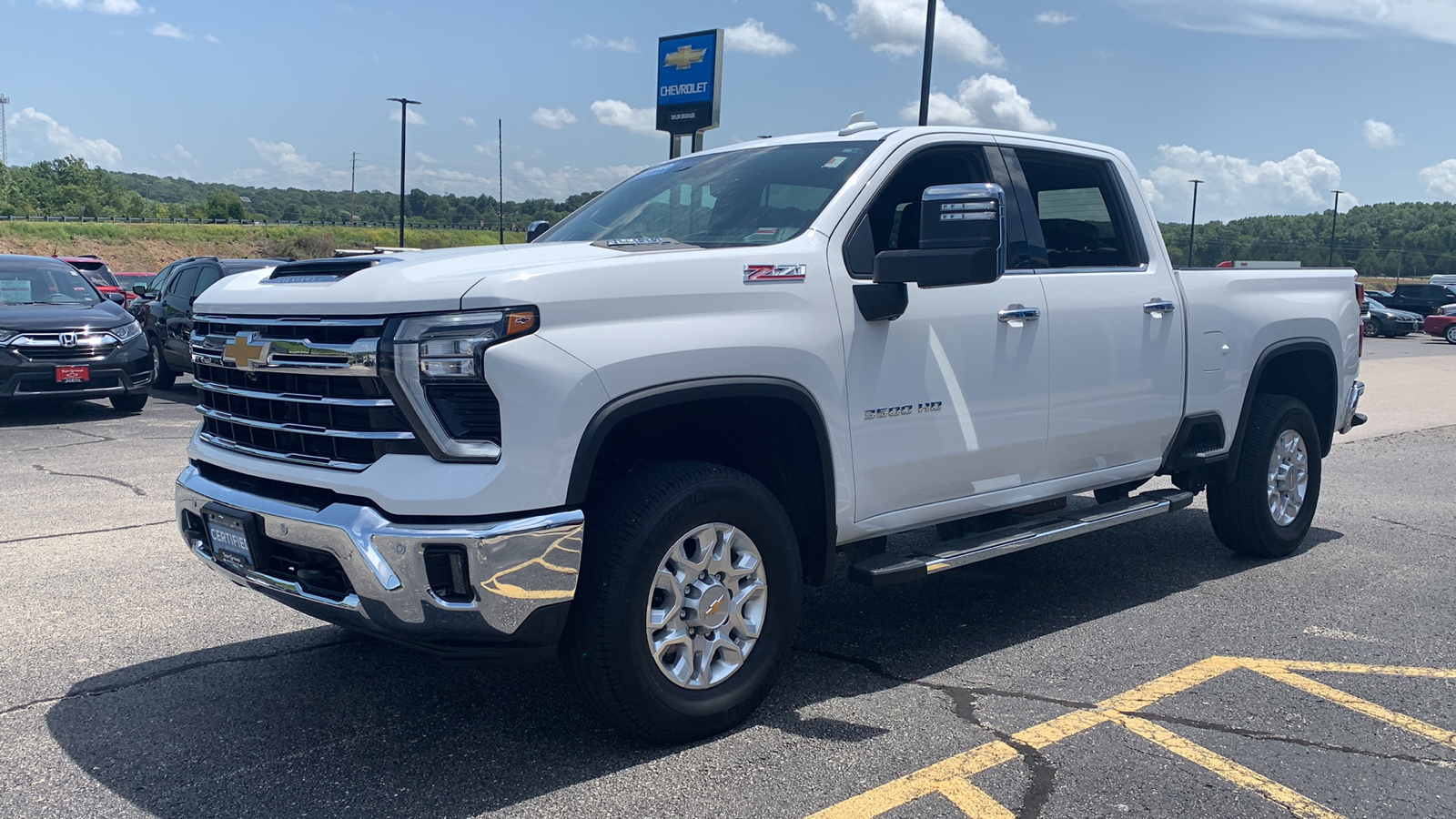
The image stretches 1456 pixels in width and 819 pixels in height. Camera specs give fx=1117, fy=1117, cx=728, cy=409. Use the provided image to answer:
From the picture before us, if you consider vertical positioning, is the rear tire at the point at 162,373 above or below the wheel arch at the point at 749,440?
below

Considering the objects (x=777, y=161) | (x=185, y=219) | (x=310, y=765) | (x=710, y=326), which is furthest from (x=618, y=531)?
(x=185, y=219)

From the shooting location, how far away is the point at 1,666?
14.1 ft

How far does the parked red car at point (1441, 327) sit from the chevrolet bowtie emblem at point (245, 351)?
3881 centimetres

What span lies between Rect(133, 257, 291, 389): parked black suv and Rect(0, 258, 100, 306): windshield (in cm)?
126

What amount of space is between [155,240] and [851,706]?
102 m

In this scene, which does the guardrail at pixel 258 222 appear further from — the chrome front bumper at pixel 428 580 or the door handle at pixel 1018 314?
the chrome front bumper at pixel 428 580

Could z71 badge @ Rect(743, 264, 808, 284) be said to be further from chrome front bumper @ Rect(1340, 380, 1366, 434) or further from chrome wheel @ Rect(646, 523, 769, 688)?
chrome front bumper @ Rect(1340, 380, 1366, 434)

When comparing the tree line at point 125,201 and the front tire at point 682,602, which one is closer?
the front tire at point 682,602

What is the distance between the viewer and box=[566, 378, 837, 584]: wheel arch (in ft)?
11.6

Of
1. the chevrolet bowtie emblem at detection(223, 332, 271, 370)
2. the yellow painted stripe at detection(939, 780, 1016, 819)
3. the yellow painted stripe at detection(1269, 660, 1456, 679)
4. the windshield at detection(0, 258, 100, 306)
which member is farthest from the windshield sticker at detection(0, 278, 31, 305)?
the yellow painted stripe at detection(1269, 660, 1456, 679)

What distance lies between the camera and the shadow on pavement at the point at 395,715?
10.8 feet

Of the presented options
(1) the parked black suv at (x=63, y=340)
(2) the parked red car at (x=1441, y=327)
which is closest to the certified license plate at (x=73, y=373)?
(1) the parked black suv at (x=63, y=340)

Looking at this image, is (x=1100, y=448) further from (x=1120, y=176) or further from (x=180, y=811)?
(x=180, y=811)

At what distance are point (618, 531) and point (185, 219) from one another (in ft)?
466
